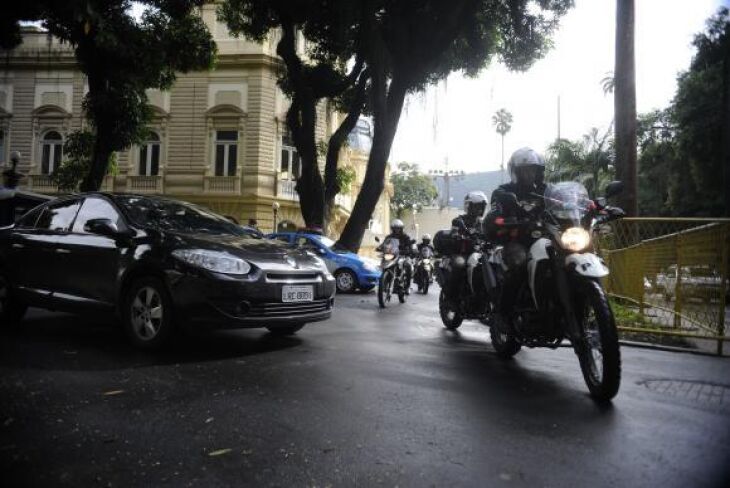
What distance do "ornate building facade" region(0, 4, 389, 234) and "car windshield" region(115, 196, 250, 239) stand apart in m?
20.9

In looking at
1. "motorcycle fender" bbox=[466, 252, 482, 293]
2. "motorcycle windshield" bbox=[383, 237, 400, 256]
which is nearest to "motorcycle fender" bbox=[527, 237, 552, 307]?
"motorcycle fender" bbox=[466, 252, 482, 293]

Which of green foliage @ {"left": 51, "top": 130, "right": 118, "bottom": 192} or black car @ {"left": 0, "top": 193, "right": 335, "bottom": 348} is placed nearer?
black car @ {"left": 0, "top": 193, "right": 335, "bottom": 348}

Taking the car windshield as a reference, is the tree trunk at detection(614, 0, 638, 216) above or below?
above

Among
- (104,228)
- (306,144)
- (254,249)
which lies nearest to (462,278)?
(254,249)

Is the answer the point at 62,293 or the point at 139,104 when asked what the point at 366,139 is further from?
the point at 62,293

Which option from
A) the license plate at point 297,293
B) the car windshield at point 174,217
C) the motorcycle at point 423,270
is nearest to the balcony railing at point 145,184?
the motorcycle at point 423,270

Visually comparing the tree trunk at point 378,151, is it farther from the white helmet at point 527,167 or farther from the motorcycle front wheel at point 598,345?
the motorcycle front wheel at point 598,345

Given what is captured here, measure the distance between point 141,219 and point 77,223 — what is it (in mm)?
888

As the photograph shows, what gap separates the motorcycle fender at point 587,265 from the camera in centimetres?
358

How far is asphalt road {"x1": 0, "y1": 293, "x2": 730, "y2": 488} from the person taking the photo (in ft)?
7.53

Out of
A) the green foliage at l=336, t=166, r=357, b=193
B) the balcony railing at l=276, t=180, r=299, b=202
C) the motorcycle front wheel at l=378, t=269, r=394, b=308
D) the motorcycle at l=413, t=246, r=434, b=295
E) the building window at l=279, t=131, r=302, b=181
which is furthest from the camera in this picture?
the building window at l=279, t=131, r=302, b=181

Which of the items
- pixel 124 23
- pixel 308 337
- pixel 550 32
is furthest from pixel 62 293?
pixel 550 32

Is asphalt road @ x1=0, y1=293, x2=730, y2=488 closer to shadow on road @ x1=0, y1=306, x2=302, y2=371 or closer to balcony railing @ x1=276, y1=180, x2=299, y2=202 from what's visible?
shadow on road @ x1=0, y1=306, x2=302, y2=371

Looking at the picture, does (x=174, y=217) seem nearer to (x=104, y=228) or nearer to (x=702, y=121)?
(x=104, y=228)
